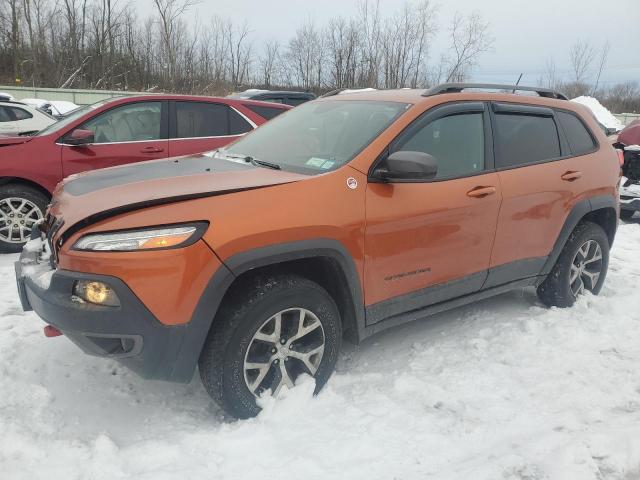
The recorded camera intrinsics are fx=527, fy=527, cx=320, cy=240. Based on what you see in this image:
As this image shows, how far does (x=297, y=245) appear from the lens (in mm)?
2611

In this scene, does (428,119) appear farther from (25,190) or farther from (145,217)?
(25,190)

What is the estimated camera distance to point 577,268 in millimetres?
4320

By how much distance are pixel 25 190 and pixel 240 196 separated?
3865 millimetres

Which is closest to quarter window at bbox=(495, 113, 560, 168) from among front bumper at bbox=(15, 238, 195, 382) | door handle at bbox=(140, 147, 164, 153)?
front bumper at bbox=(15, 238, 195, 382)

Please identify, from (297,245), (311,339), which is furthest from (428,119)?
(311,339)

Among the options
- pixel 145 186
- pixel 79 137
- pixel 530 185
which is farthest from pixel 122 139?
pixel 530 185

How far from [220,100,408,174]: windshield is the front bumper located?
118 centimetres

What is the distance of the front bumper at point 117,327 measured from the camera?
2.29 metres

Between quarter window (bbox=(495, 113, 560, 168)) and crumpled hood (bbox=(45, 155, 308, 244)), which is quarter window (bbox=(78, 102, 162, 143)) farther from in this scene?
quarter window (bbox=(495, 113, 560, 168))

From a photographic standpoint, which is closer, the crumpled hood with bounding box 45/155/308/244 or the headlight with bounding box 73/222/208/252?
the headlight with bounding box 73/222/208/252

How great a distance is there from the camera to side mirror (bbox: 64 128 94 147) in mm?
5496

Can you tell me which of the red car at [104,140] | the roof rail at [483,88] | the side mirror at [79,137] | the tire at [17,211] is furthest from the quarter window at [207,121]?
the roof rail at [483,88]

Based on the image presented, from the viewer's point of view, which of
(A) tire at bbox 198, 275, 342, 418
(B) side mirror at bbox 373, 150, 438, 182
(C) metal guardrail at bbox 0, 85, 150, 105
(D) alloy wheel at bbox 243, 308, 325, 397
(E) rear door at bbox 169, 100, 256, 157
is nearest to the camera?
(A) tire at bbox 198, 275, 342, 418

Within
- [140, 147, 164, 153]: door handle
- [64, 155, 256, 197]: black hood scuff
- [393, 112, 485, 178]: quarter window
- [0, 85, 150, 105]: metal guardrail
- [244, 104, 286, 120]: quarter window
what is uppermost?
[0, 85, 150, 105]: metal guardrail
